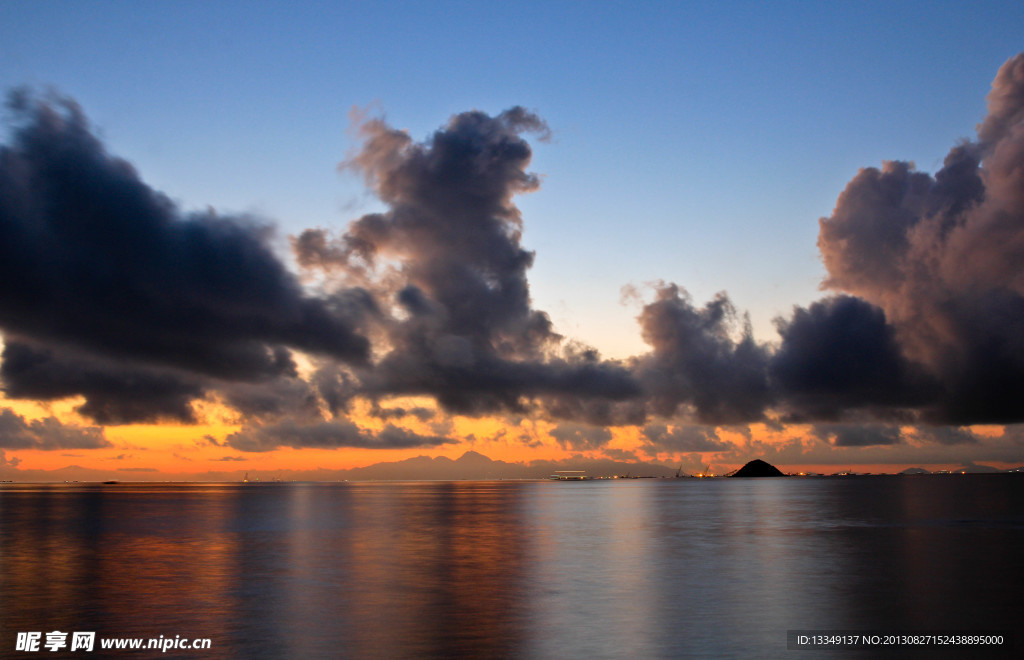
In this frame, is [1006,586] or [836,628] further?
[1006,586]

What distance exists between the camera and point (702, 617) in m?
29.6

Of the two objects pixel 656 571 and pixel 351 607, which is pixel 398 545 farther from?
pixel 351 607

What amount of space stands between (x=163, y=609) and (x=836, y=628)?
26.7 meters

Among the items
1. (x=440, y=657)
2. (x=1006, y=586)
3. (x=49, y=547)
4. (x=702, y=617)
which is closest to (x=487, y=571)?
(x=702, y=617)

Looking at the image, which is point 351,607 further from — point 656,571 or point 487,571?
point 656,571

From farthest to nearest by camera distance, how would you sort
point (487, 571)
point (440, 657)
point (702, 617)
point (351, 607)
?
point (487, 571) → point (351, 607) → point (702, 617) → point (440, 657)

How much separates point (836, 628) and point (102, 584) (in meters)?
34.3

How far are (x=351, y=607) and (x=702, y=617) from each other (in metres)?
14.6

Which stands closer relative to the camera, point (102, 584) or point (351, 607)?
point (351, 607)

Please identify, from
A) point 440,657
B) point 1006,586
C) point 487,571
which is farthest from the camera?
point 487,571

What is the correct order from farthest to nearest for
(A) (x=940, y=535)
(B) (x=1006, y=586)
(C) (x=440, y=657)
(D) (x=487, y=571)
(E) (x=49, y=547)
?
(A) (x=940, y=535) → (E) (x=49, y=547) → (D) (x=487, y=571) → (B) (x=1006, y=586) → (C) (x=440, y=657)

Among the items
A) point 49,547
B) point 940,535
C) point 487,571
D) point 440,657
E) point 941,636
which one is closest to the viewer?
point 440,657

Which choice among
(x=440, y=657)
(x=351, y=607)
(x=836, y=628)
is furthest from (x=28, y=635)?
(x=836, y=628)

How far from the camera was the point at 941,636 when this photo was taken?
2561 cm
